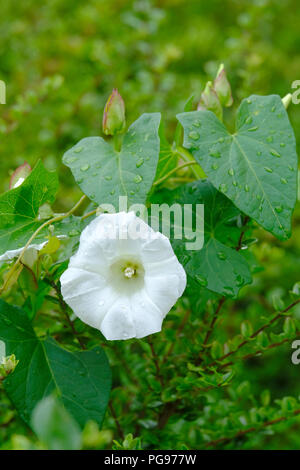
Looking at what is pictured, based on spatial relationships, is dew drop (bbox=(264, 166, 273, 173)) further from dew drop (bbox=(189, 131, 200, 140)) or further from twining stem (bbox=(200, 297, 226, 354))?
twining stem (bbox=(200, 297, 226, 354))

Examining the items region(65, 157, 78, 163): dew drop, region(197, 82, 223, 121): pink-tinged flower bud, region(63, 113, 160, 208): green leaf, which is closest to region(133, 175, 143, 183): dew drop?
region(63, 113, 160, 208): green leaf

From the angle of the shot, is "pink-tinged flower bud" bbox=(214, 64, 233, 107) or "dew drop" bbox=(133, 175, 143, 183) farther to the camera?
"pink-tinged flower bud" bbox=(214, 64, 233, 107)

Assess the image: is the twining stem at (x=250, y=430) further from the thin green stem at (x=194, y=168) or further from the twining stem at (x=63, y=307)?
the thin green stem at (x=194, y=168)

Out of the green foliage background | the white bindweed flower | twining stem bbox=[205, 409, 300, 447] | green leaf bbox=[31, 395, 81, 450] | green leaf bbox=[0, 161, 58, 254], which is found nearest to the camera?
green leaf bbox=[31, 395, 81, 450]

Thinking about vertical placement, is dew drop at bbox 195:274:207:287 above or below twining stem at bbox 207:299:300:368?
above

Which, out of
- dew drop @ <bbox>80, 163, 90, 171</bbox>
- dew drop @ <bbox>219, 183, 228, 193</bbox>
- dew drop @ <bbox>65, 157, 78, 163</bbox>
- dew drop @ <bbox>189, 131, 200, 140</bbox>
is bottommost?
dew drop @ <bbox>219, 183, 228, 193</bbox>
